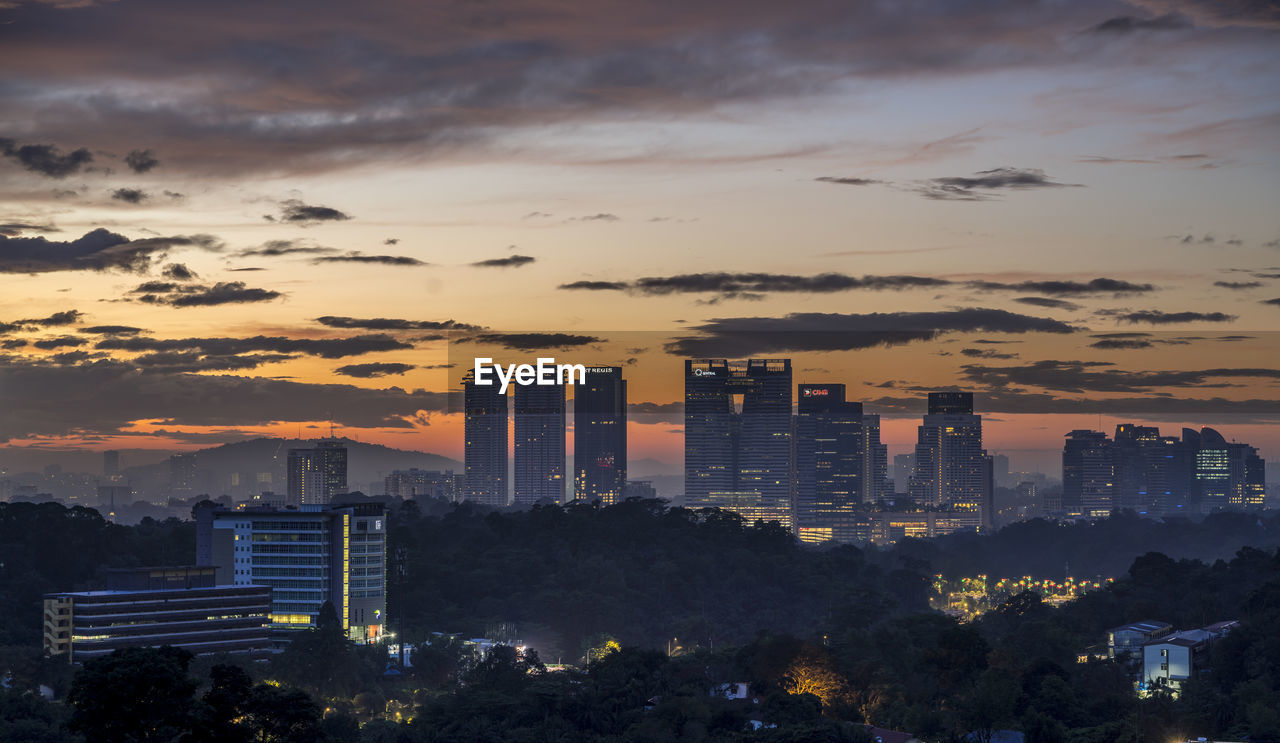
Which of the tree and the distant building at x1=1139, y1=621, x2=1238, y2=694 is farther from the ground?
the tree

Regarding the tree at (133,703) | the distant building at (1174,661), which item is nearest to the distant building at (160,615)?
the tree at (133,703)

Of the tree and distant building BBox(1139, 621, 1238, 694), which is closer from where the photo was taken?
the tree

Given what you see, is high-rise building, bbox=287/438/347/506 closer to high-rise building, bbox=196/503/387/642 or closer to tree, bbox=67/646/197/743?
high-rise building, bbox=196/503/387/642

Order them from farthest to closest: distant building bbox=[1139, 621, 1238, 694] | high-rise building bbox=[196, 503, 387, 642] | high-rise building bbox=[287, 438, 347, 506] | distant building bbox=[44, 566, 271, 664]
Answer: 1. high-rise building bbox=[287, 438, 347, 506]
2. high-rise building bbox=[196, 503, 387, 642]
3. distant building bbox=[44, 566, 271, 664]
4. distant building bbox=[1139, 621, 1238, 694]

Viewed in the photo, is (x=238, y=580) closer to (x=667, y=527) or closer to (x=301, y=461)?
(x=667, y=527)

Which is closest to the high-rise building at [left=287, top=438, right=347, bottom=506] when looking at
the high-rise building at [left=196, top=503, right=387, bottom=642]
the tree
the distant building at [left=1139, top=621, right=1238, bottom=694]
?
the high-rise building at [left=196, top=503, right=387, bottom=642]

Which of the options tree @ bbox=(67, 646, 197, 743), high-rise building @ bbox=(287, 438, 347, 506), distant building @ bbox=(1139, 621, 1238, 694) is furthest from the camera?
high-rise building @ bbox=(287, 438, 347, 506)

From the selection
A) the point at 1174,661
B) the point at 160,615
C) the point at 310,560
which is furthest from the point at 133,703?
the point at 1174,661
